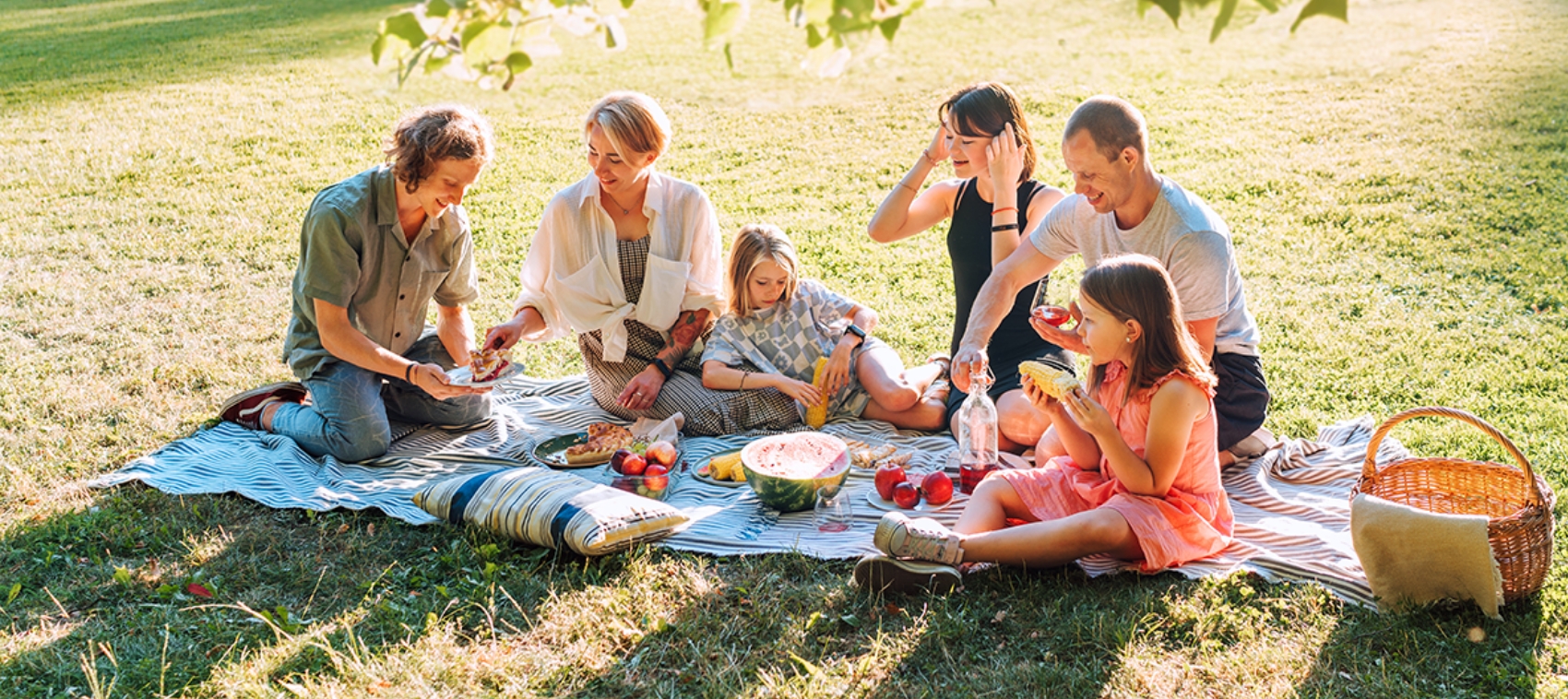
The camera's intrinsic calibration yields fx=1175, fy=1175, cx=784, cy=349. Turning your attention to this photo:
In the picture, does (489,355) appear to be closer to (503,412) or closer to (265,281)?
(503,412)

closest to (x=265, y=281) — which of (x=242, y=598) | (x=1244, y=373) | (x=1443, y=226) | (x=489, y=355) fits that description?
(x=489, y=355)

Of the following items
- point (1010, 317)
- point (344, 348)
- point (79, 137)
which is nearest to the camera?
point (344, 348)

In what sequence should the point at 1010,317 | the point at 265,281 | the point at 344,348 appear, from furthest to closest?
the point at 265,281
the point at 1010,317
the point at 344,348

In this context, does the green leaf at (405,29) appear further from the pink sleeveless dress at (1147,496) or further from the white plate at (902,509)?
the white plate at (902,509)

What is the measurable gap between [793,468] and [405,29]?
2.55 metres

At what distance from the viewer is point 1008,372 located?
489 cm

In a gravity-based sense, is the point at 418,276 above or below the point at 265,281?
above

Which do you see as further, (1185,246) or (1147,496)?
(1185,246)

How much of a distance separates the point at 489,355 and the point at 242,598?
1344 mm

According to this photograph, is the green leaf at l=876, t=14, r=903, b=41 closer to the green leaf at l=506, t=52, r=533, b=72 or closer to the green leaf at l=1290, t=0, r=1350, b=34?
the green leaf at l=506, t=52, r=533, b=72

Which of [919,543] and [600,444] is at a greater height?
[919,543]

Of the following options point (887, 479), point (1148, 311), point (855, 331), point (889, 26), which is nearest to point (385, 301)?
point (855, 331)

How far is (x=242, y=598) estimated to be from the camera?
3.64m

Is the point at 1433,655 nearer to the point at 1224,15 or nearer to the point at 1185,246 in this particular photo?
the point at 1185,246
